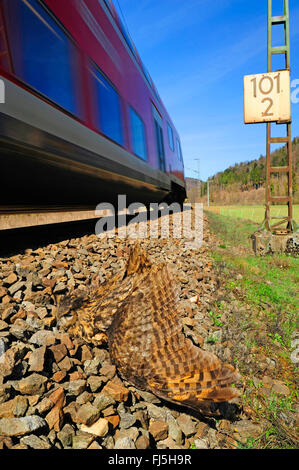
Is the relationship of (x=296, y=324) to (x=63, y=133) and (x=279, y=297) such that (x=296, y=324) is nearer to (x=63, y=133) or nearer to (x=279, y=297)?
(x=279, y=297)

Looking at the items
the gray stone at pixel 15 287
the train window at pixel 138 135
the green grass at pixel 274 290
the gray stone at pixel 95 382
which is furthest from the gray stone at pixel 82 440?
the train window at pixel 138 135

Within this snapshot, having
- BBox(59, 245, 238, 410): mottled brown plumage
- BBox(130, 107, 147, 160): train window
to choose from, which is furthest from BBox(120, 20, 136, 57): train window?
BBox(59, 245, 238, 410): mottled brown plumage

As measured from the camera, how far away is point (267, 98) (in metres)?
7.20

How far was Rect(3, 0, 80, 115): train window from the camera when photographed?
2.41m

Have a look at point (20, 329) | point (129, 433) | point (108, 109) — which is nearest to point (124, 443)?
point (129, 433)

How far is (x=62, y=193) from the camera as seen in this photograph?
3646 mm

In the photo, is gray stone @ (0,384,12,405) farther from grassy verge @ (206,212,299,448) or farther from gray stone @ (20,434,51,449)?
grassy verge @ (206,212,299,448)

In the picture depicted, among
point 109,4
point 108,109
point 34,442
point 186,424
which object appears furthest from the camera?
point 109,4

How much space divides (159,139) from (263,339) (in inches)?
242

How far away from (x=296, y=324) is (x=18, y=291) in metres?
3.08

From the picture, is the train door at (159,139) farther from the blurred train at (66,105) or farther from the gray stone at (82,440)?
the gray stone at (82,440)

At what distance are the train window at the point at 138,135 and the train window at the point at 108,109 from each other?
0.67 m

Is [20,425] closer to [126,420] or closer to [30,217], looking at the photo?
[126,420]

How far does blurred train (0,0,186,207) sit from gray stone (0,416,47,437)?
201 centimetres
